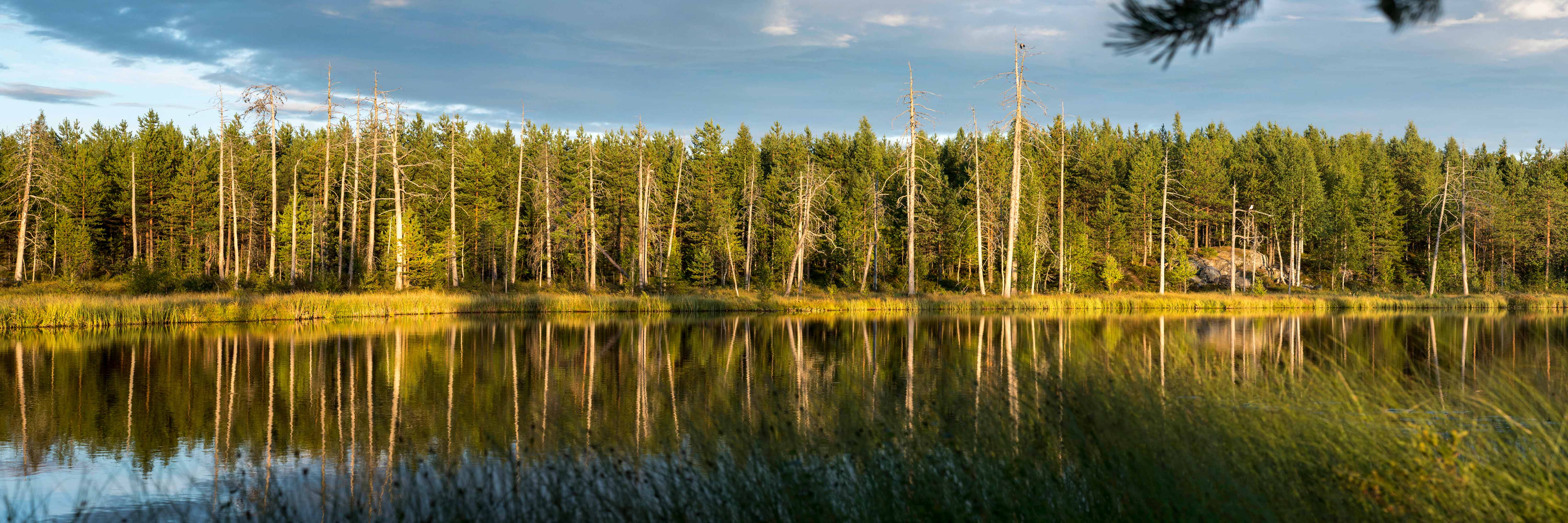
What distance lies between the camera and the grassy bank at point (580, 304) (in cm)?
2848

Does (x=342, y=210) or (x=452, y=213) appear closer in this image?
(x=342, y=210)

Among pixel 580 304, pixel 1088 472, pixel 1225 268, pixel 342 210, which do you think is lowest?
pixel 580 304

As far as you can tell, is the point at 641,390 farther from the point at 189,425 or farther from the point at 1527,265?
the point at 1527,265

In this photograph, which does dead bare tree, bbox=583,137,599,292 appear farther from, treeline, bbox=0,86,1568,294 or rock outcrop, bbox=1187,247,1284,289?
rock outcrop, bbox=1187,247,1284,289

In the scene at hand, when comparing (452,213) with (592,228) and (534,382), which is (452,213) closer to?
(592,228)

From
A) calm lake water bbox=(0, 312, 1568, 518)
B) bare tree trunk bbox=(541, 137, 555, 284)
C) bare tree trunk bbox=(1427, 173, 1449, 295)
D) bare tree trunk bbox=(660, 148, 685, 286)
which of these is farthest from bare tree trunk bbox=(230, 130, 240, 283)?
bare tree trunk bbox=(1427, 173, 1449, 295)

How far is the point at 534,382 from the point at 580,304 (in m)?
23.6

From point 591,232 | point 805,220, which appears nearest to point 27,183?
point 591,232

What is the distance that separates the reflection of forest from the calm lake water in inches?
2.8

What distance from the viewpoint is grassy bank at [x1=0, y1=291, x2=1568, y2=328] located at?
28.5 m

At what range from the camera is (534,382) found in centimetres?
1495

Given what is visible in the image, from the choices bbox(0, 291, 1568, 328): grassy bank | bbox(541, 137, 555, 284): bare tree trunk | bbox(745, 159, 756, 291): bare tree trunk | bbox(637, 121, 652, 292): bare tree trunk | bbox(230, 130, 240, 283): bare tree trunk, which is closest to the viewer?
bbox(0, 291, 1568, 328): grassy bank

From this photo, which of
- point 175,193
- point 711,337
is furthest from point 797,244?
point 175,193

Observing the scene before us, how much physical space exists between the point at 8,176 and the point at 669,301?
150ft
